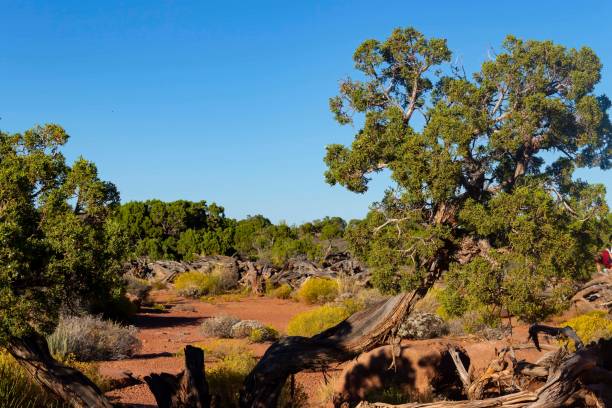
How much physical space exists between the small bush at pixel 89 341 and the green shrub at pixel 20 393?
3255mm

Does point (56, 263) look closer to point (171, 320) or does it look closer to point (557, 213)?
point (557, 213)

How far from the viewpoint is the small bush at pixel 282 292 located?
98.8 feet

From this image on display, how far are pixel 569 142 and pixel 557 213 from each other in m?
1.95

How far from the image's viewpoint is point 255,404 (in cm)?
757

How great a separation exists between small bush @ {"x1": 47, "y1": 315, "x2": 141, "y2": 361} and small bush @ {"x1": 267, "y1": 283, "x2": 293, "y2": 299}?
14.7 m

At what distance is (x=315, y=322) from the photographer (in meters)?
17.9

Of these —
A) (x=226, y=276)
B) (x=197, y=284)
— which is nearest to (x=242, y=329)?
(x=197, y=284)

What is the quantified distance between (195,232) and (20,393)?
4103cm

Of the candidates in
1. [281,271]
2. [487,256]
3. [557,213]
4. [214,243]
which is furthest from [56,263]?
[214,243]

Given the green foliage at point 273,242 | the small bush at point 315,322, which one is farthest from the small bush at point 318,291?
the green foliage at point 273,242

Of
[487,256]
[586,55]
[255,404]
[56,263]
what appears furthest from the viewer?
[586,55]

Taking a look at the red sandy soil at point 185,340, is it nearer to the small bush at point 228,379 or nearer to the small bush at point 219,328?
the small bush at point 219,328

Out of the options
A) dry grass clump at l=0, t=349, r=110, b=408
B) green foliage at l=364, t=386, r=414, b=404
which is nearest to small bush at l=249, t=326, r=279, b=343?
green foliage at l=364, t=386, r=414, b=404

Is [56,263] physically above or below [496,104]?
below
